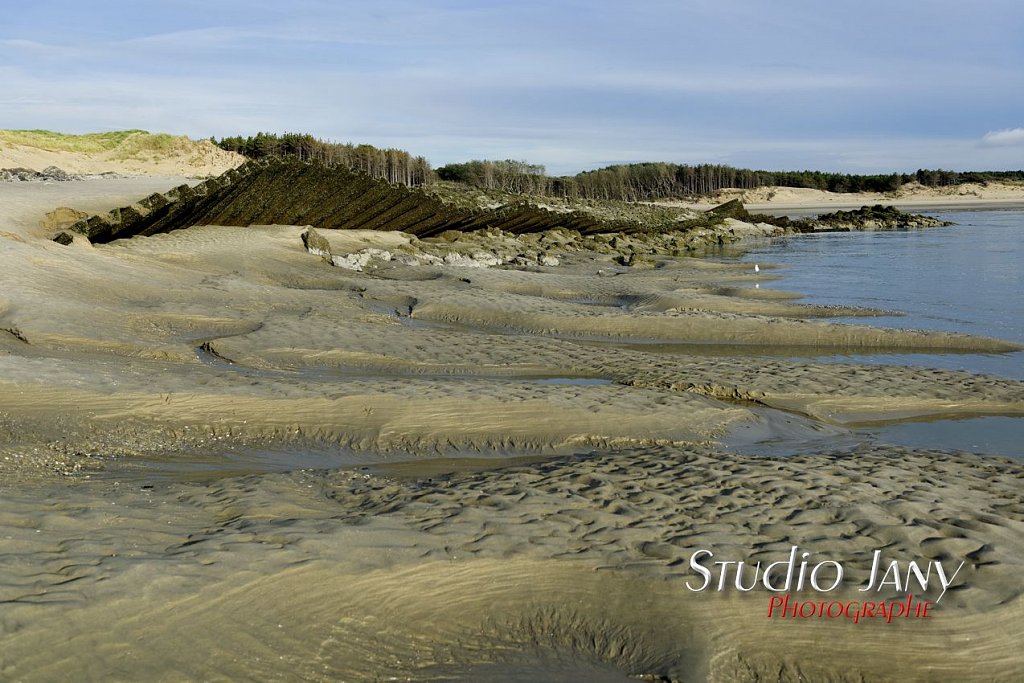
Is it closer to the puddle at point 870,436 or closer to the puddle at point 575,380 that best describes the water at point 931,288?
the puddle at point 870,436

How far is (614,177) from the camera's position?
94.5m

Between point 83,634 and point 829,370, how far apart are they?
7.99m

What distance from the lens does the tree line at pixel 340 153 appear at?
168 ft

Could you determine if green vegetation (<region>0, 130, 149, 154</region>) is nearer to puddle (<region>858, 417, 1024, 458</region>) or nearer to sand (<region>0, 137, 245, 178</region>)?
sand (<region>0, 137, 245, 178</region>)

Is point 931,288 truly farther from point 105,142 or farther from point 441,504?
point 105,142

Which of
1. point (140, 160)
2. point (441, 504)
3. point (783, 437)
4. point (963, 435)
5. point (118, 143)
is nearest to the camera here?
point (441, 504)

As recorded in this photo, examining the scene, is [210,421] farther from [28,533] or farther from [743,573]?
[743,573]

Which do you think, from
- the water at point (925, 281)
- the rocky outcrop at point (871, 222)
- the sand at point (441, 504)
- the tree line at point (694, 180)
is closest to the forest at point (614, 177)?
the tree line at point (694, 180)

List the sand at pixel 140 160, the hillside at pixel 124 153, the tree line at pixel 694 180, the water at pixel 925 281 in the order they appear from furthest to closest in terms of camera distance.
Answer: the tree line at pixel 694 180, the hillside at pixel 124 153, the sand at pixel 140 160, the water at pixel 925 281

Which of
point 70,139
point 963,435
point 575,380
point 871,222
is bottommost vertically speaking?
point 963,435

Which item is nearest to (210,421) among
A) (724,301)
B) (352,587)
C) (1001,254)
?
(352,587)

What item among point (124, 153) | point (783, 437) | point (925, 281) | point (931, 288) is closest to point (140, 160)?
point (124, 153)

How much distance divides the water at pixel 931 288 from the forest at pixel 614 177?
29.3m

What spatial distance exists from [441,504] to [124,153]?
47.7m
